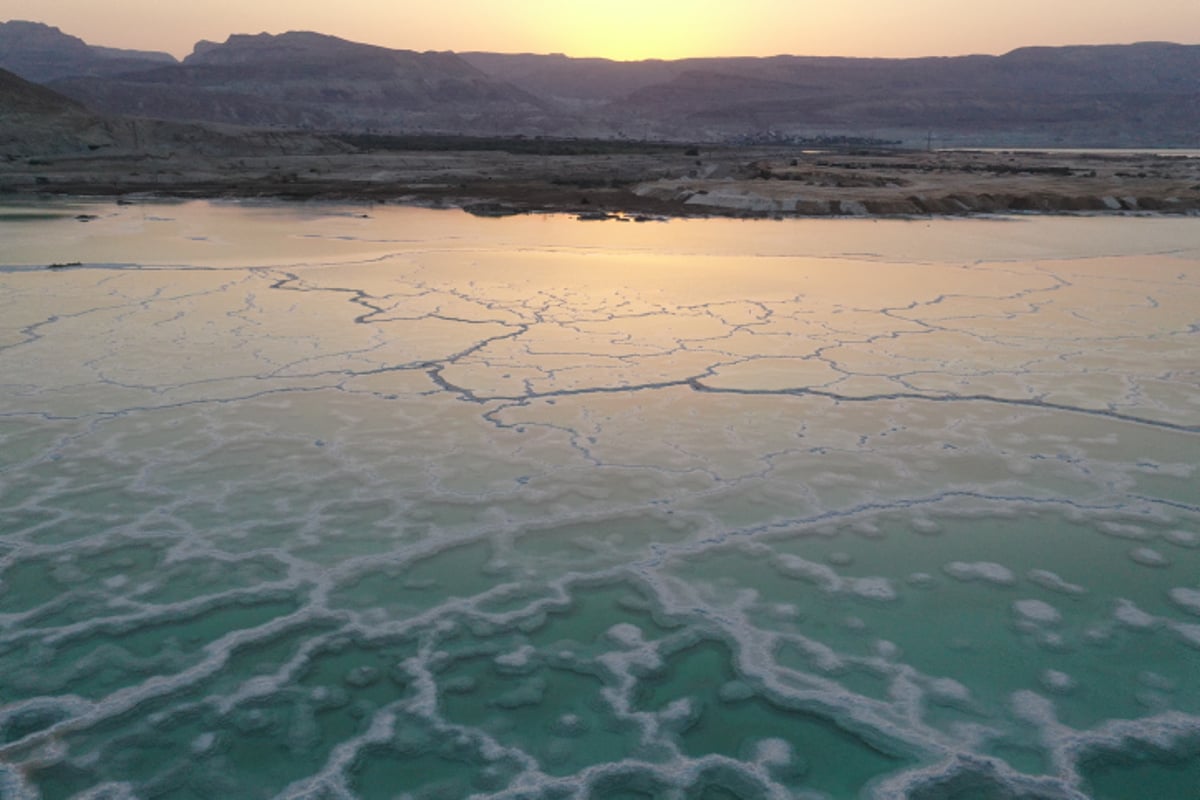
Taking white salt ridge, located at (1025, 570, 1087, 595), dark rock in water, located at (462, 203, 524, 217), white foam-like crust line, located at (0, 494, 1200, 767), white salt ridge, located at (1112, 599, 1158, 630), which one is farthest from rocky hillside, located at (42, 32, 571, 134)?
white salt ridge, located at (1112, 599, 1158, 630)

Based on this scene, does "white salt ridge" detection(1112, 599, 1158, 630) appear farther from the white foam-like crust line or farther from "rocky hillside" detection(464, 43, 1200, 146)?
"rocky hillside" detection(464, 43, 1200, 146)

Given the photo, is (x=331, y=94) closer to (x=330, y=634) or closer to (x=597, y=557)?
(x=597, y=557)

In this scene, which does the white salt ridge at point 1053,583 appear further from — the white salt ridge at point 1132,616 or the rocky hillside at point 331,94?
the rocky hillside at point 331,94

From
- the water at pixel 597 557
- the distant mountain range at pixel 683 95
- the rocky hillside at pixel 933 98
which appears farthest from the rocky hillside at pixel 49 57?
the water at pixel 597 557

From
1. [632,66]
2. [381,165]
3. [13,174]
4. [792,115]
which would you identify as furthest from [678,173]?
[632,66]

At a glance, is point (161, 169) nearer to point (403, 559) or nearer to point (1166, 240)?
point (1166, 240)

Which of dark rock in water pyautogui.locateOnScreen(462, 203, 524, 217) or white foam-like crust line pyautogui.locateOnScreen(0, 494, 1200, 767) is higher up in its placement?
dark rock in water pyautogui.locateOnScreen(462, 203, 524, 217)

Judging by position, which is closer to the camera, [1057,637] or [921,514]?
[1057,637]

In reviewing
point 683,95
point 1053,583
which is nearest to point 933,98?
point 683,95
